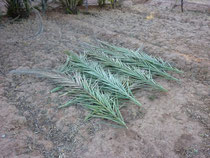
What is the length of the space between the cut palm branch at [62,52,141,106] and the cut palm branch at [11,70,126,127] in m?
0.06

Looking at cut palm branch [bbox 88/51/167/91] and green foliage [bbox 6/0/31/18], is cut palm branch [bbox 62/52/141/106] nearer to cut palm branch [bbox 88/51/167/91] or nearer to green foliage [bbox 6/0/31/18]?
cut palm branch [bbox 88/51/167/91]

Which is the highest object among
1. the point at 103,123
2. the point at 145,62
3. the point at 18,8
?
the point at 18,8

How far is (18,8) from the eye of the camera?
12.7 feet

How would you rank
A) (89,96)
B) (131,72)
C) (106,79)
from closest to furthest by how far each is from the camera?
(89,96)
(106,79)
(131,72)

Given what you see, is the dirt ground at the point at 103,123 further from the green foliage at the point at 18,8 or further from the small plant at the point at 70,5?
the small plant at the point at 70,5

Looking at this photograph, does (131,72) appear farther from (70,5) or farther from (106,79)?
(70,5)

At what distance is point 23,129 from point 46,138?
0.66ft

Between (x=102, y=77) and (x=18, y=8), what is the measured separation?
9.32 feet

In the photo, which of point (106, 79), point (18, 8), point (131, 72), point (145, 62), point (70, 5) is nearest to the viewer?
point (106, 79)

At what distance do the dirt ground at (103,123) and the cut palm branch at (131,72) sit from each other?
9 centimetres

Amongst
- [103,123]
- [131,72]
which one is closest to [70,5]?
[131,72]

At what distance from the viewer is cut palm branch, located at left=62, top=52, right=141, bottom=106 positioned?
1.76m

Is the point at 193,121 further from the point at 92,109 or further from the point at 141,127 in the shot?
the point at 92,109

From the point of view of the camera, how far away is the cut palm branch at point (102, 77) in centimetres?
176
